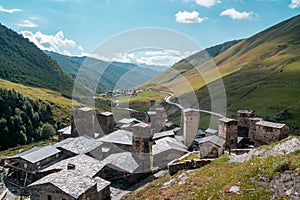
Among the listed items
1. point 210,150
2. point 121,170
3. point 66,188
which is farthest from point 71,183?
point 210,150

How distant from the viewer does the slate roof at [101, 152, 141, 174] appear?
35156 mm

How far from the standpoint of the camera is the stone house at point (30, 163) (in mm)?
38281

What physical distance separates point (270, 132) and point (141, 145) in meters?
20.3

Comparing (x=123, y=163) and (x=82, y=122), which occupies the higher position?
(x=82, y=122)

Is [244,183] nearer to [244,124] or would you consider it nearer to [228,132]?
[228,132]

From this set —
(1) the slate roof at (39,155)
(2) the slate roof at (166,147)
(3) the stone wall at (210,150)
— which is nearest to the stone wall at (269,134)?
(2) the slate roof at (166,147)

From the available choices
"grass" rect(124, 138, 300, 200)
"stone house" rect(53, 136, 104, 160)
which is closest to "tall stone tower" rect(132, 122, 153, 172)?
"stone house" rect(53, 136, 104, 160)

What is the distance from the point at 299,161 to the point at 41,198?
22.6 meters

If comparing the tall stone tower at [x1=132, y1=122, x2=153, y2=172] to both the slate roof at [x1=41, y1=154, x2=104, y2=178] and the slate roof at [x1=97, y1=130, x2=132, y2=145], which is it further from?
the slate roof at [x1=97, y1=130, x2=132, y2=145]

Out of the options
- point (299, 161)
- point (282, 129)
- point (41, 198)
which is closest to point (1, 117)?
point (41, 198)

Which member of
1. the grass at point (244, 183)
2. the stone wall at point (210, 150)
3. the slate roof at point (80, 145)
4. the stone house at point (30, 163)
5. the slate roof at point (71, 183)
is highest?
the grass at point (244, 183)

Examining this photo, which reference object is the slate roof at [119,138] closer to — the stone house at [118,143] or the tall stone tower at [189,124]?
the stone house at [118,143]

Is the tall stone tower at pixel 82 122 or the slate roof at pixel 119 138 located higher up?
the tall stone tower at pixel 82 122

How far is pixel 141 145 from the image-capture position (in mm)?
37406
